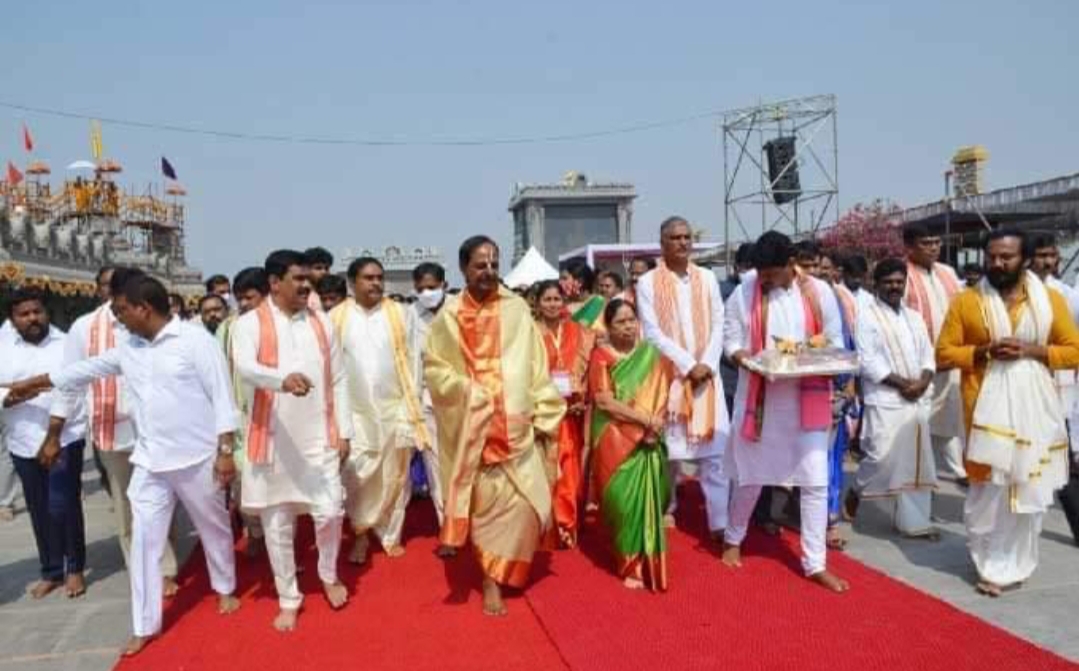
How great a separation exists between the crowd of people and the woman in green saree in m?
0.01

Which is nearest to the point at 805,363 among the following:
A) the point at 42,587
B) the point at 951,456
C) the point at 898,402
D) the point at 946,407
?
the point at 898,402

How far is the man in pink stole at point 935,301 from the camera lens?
6.18m

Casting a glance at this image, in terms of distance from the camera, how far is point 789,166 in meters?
20.5

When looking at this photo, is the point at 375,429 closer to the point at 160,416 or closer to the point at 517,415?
the point at 517,415

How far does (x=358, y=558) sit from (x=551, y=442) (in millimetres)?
1539

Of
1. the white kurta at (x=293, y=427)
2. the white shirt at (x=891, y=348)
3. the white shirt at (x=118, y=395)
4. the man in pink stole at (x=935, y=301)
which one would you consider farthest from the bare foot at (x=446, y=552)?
the man in pink stole at (x=935, y=301)

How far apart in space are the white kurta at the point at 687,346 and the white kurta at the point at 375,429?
1677 millimetres

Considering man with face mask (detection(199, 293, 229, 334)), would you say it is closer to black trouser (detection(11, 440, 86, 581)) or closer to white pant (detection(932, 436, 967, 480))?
black trouser (detection(11, 440, 86, 581))

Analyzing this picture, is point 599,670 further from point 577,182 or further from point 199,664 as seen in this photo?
point 577,182

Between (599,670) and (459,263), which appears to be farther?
(459,263)

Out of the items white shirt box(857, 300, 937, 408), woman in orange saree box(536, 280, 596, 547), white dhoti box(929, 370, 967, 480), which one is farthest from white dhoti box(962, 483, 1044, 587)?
woman in orange saree box(536, 280, 596, 547)

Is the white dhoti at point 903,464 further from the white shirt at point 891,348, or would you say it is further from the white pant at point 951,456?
the white pant at point 951,456

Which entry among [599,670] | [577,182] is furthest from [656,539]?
[577,182]

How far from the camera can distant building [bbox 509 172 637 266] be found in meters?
29.9
